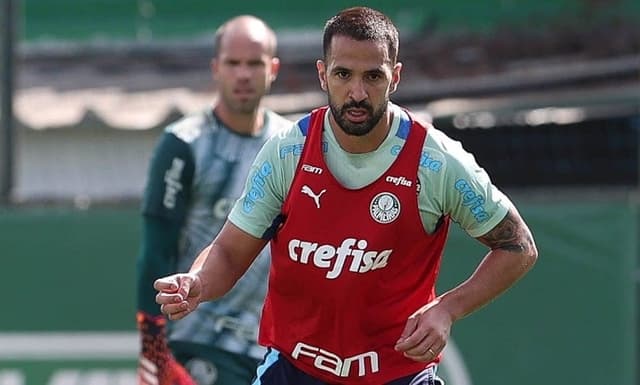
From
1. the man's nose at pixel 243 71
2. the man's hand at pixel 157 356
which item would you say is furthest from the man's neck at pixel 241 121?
the man's hand at pixel 157 356

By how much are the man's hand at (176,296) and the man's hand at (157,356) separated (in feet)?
5.71

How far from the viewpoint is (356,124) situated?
4.54 meters

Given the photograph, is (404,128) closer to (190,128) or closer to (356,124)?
(356,124)

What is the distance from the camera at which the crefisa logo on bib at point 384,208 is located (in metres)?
4.60

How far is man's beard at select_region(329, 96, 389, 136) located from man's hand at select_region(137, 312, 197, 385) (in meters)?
1.91

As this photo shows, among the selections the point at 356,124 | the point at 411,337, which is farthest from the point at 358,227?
the point at 411,337

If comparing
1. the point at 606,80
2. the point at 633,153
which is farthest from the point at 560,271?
the point at 606,80

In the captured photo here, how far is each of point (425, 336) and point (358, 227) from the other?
0.43 m

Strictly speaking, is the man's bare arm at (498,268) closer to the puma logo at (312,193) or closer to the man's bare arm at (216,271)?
the puma logo at (312,193)

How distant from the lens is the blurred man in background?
6152 mm

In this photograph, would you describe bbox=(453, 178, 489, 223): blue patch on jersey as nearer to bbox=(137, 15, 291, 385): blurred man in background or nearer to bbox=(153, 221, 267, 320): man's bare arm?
bbox=(153, 221, 267, 320): man's bare arm

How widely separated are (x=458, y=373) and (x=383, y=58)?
13.4ft

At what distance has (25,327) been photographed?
8320mm

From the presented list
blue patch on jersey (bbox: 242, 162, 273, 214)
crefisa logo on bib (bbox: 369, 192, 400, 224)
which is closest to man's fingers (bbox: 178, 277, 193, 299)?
blue patch on jersey (bbox: 242, 162, 273, 214)
